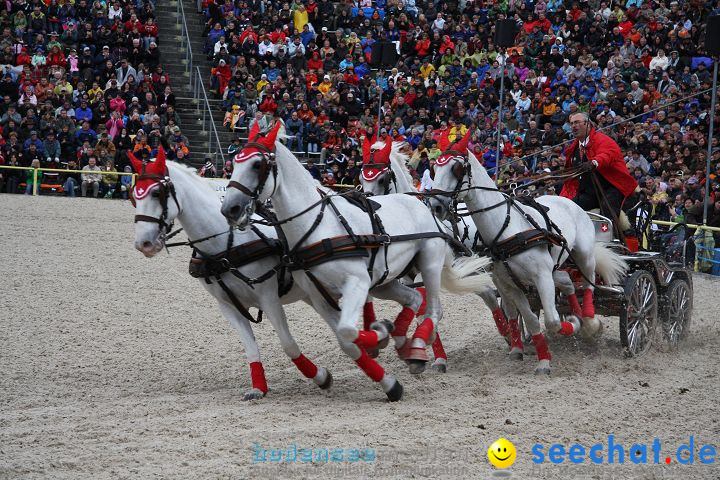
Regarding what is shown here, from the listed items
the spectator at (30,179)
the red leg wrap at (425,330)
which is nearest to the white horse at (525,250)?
the red leg wrap at (425,330)

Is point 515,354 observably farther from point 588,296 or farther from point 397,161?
point 397,161

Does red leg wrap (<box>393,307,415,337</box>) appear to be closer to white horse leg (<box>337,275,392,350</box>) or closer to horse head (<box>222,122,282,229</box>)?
white horse leg (<box>337,275,392,350</box>)

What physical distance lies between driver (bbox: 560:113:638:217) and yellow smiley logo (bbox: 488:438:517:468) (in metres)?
4.04

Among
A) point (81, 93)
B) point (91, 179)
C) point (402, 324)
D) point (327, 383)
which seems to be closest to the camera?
point (327, 383)

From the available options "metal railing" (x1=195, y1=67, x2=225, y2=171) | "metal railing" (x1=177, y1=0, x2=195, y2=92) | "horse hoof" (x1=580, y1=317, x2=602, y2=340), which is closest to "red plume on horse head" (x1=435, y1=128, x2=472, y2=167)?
"horse hoof" (x1=580, y1=317, x2=602, y2=340)

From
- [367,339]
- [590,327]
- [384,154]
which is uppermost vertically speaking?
[384,154]

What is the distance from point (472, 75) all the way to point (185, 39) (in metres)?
7.50

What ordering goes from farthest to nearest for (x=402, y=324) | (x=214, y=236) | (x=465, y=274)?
(x=465, y=274)
(x=402, y=324)
(x=214, y=236)

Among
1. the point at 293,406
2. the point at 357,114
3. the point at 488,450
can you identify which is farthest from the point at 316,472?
the point at 357,114

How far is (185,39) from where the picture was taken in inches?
982

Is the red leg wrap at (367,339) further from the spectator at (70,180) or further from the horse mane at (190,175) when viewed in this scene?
the spectator at (70,180)

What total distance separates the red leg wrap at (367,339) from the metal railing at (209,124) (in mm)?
13874

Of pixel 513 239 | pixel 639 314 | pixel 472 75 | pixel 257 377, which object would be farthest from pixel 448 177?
pixel 472 75

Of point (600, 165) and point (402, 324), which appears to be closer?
point (402, 324)
